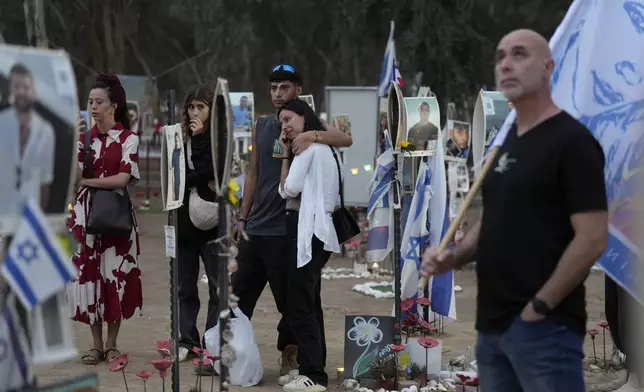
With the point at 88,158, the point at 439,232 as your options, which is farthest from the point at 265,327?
the point at 88,158

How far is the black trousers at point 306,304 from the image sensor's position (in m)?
6.04

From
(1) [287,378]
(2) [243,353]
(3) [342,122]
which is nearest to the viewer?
(2) [243,353]

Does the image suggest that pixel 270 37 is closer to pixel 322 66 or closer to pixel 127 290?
pixel 322 66

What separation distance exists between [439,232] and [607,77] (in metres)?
3.12

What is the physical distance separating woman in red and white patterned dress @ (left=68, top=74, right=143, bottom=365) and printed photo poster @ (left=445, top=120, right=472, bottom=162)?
6.17 metres

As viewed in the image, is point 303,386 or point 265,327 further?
point 265,327

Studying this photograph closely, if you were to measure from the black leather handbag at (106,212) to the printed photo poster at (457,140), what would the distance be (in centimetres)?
623

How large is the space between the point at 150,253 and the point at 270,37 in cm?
2721

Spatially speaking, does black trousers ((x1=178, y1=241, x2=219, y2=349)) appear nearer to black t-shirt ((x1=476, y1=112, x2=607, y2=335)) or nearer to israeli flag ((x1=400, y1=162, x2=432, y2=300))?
israeli flag ((x1=400, y1=162, x2=432, y2=300))

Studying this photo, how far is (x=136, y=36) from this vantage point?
3931cm

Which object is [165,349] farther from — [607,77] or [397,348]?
[607,77]

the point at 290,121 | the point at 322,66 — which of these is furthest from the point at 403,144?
the point at 322,66

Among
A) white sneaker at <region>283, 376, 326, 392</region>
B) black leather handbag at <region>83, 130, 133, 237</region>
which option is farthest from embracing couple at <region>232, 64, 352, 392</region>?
Answer: black leather handbag at <region>83, 130, 133, 237</region>

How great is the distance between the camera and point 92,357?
6.83m
